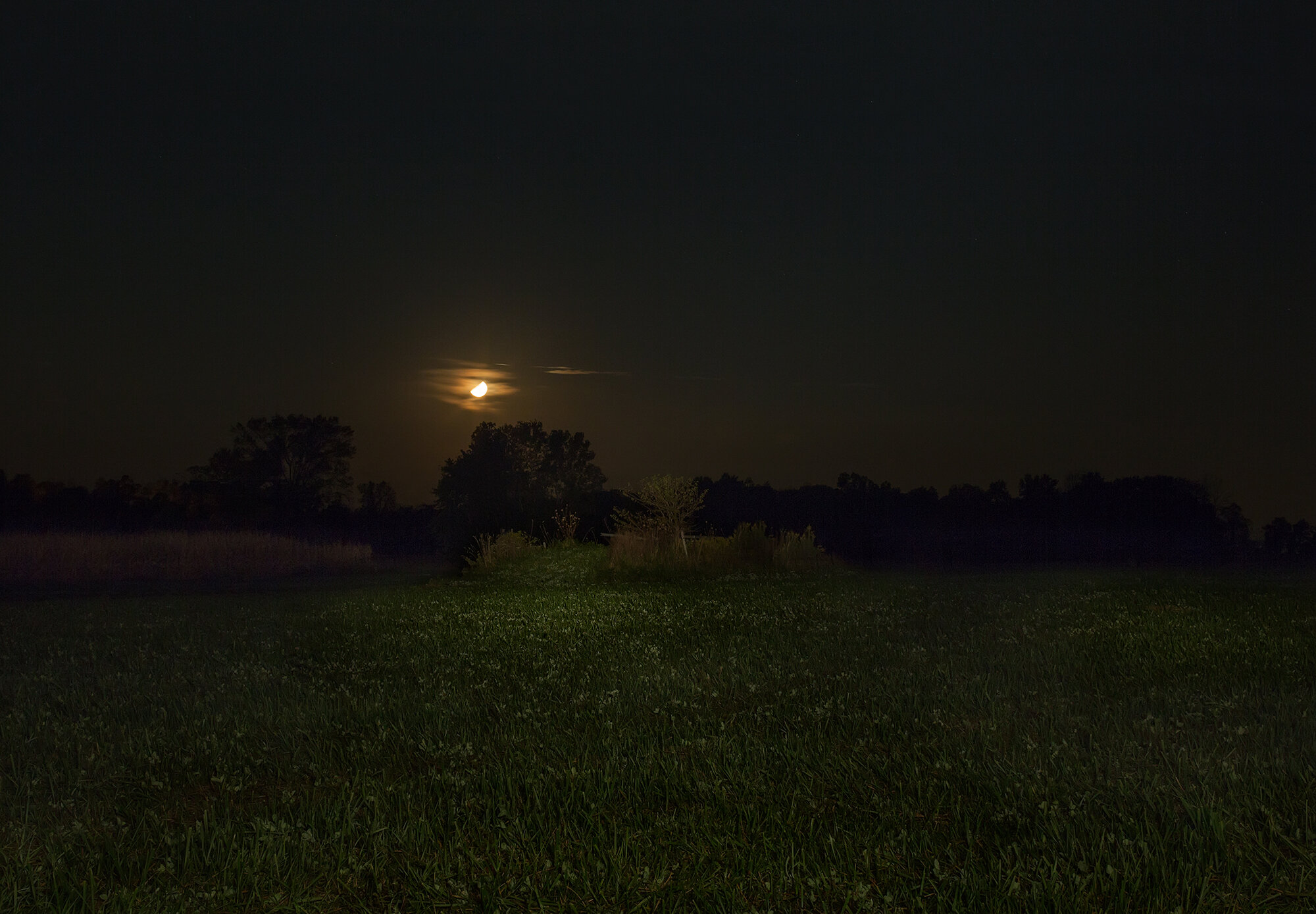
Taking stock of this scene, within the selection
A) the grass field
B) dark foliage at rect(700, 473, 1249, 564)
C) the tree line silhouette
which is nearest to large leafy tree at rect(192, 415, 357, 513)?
the tree line silhouette

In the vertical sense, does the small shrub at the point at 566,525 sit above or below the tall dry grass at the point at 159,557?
above

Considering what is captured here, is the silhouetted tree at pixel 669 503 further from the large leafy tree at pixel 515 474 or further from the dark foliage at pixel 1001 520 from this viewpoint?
the large leafy tree at pixel 515 474

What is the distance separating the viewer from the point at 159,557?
3706cm

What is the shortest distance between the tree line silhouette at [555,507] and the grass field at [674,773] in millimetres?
32716

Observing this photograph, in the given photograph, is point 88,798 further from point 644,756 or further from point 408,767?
point 644,756

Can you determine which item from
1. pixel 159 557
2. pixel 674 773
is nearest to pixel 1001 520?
pixel 159 557

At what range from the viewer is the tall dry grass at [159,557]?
34.8 meters

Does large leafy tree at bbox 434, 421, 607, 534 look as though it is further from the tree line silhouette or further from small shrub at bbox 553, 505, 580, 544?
small shrub at bbox 553, 505, 580, 544

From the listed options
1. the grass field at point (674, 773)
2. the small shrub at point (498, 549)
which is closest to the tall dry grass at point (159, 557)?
the small shrub at point (498, 549)

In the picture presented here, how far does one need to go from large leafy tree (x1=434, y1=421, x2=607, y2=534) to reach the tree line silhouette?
131mm

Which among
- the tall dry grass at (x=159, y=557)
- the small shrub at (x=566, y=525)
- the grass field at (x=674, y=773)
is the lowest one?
the grass field at (x=674, y=773)

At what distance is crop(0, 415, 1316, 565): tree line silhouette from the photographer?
2010 inches

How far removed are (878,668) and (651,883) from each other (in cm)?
650

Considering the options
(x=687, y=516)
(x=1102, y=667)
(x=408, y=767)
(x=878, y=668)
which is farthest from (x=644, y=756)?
(x=687, y=516)
